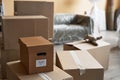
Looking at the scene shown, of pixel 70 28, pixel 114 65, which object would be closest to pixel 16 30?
pixel 114 65

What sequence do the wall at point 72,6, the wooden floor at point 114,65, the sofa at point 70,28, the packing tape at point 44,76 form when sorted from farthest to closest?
the wall at point 72,6
the sofa at point 70,28
the wooden floor at point 114,65
the packing tape at point 44,76

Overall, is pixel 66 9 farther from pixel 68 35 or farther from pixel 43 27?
pixel 43 27

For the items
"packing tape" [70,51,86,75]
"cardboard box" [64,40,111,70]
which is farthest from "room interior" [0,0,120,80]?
"packing tape" [70,51,86,75]

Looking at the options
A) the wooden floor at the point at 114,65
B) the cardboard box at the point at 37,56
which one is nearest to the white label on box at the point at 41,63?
the cardboard box at the point at 37,56

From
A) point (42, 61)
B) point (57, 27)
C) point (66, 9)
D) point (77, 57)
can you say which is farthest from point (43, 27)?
point (66, 9)

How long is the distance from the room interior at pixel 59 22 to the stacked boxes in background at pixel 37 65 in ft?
1.88

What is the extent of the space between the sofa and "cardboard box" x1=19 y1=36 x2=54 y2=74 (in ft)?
9.59

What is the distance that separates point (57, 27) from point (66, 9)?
4.03ft

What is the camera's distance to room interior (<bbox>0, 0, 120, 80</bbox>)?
7.68ft

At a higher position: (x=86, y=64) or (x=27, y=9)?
(x=27, y=9)

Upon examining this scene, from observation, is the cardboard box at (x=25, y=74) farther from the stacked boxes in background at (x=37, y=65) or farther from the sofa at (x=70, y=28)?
the sofa at (x=70, y=28)

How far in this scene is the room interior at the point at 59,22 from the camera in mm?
2340

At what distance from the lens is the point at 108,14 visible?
22.3 feet

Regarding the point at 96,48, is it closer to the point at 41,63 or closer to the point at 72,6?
the point at 41,63
